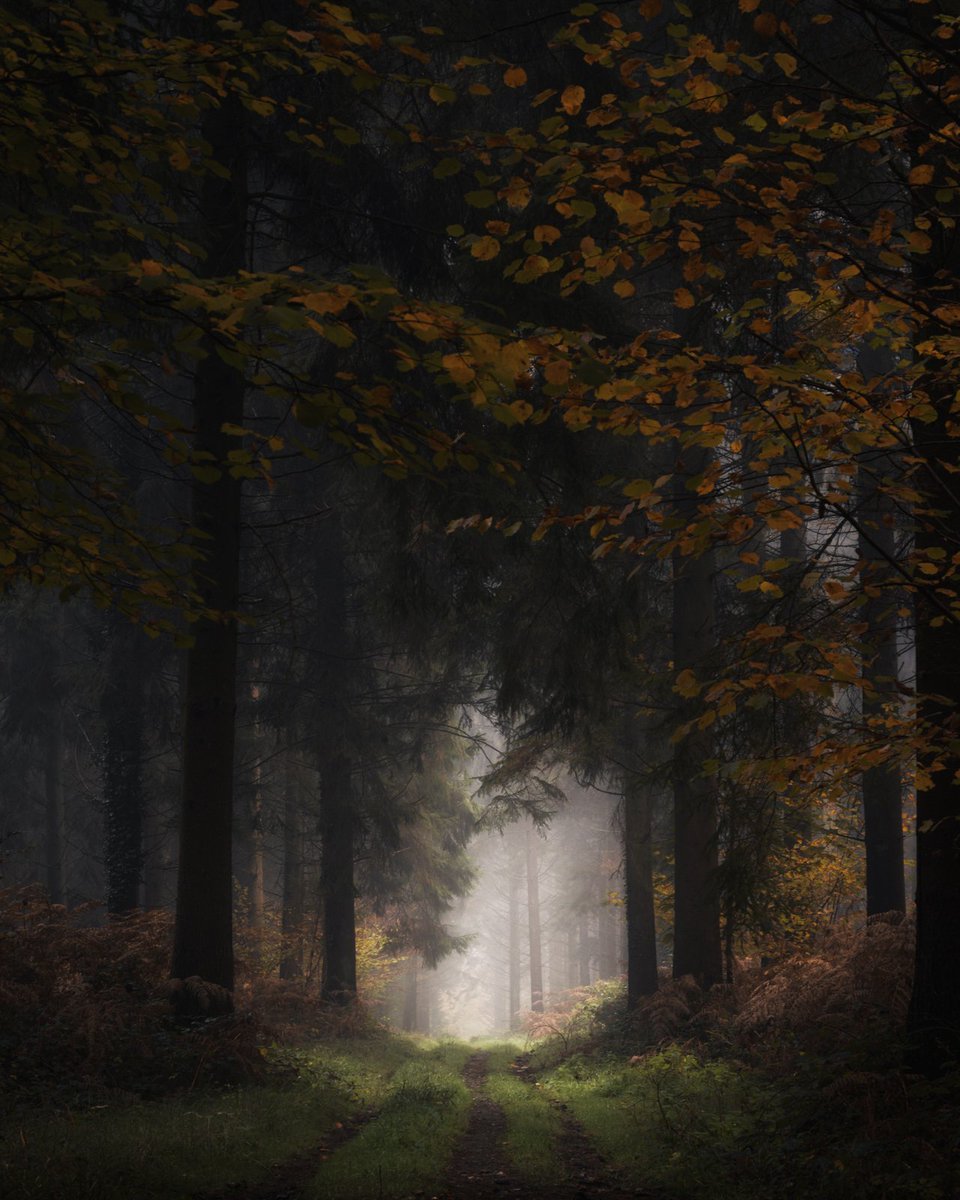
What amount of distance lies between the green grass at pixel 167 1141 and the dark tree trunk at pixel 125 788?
6934mm

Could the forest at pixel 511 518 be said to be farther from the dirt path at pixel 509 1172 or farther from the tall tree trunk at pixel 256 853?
the tall tree trunk at pixel 256 853

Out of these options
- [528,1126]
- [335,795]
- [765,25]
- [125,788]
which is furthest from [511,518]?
[125,788]

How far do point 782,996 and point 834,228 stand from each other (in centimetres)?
805

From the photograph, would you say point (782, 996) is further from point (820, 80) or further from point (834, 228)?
point (820, 80)

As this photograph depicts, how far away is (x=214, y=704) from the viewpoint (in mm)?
8898

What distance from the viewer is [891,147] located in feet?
21.5

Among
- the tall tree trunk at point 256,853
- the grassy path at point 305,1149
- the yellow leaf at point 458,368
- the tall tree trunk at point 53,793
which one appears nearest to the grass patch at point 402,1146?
the grassy path at point 305,1149

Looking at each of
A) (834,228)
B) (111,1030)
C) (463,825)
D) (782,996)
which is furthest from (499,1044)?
(834,228)

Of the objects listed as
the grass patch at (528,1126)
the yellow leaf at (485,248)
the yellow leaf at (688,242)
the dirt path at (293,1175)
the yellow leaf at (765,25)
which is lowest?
the grass patch at (528,1126)

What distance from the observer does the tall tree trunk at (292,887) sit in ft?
63.3

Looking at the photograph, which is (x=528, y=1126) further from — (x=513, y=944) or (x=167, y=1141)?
(x=513, y=944)

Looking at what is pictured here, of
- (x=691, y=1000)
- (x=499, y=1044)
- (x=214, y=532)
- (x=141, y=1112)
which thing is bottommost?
(x=499, y=1044)

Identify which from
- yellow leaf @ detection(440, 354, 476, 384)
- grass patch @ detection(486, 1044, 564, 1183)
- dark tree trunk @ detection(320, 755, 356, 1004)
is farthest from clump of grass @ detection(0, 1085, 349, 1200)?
dark tree trunk @ detection(320, 755, 356, 1004)

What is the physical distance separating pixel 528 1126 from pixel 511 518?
626 cm
